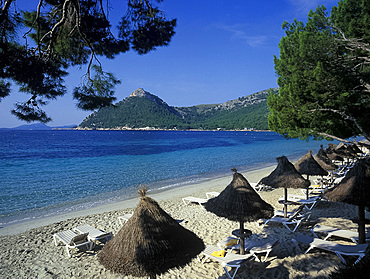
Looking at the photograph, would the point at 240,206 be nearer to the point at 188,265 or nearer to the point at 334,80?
the point at 188,265

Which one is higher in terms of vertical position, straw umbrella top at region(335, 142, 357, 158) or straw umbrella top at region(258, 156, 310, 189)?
straw umbrella top at region(258, 156, 310, 189)

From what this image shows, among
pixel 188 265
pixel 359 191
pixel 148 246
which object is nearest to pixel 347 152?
pixel 359 191

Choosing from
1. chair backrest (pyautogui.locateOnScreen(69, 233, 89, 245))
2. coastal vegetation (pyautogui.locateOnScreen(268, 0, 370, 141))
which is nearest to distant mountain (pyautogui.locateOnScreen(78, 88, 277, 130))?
coastal vegetation (pyautogui.locateOnScreen(268, 0, 370, 141))

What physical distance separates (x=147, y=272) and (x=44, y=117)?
4161 mm

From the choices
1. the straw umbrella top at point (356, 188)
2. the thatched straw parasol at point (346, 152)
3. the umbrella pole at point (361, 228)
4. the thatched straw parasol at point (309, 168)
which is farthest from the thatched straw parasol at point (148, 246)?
the thatched straw parasol at point (346, 152)

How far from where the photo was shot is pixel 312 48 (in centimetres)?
997

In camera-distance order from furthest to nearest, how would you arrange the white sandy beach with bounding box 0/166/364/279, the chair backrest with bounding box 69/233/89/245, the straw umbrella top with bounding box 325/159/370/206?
the chair backrest with bounding box 69/233/89/245
the straw umbrella top with bounding box 325/159/370/206
the white sandy beach with bounding box 0/166/364/279

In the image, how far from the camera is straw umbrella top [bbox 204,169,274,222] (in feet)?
17.7

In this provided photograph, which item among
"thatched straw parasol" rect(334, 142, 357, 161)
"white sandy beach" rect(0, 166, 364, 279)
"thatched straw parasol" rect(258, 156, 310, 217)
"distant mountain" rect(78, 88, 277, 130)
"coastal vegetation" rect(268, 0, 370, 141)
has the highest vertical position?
"distant mountain" rect(78, 88, 277, 130)

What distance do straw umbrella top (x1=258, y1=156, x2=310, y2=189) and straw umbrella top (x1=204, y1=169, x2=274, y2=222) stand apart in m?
2.56

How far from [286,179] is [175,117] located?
156 metres

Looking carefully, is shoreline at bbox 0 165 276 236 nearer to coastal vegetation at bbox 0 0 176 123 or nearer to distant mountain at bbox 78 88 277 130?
coastal vegetation at bbox 0 0 176 123

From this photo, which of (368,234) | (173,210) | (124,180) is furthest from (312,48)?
(124,180)

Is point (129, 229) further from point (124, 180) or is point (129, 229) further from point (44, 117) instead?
point (124, 180)
